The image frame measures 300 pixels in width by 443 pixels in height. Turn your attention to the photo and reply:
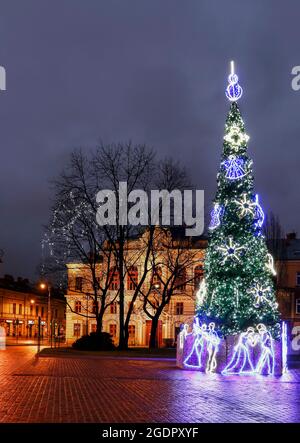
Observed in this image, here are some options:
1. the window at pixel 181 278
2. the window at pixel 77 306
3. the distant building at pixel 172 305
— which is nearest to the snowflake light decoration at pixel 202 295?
the window at pixel 181 278

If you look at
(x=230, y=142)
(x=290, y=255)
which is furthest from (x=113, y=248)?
(x=290, y=255)

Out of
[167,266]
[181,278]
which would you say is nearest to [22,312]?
[181,278]

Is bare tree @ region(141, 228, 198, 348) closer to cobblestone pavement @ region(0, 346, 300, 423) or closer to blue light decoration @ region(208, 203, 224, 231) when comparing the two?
blue light decoration @ region(208, 203, 224, 231)

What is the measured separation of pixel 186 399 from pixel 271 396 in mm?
2274

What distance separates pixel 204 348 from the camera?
24234 mm

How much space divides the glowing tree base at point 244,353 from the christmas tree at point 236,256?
48 cm

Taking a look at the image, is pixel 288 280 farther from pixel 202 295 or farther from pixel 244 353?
pixel 244 353

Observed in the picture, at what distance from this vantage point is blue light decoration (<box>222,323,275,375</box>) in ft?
76.4

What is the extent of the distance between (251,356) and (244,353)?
10.7 inches

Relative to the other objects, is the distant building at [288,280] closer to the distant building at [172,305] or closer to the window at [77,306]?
the distant building at [172,305]

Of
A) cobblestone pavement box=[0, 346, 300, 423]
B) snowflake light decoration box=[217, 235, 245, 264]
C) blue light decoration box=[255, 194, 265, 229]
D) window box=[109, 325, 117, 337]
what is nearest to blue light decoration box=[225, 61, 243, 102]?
blue light decoration box=[255, 194, 265, 229]

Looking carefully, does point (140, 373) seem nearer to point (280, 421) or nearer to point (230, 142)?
point (230, 142)

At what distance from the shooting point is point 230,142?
25562 millimetres

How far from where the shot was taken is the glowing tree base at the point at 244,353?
23328 millimetres
